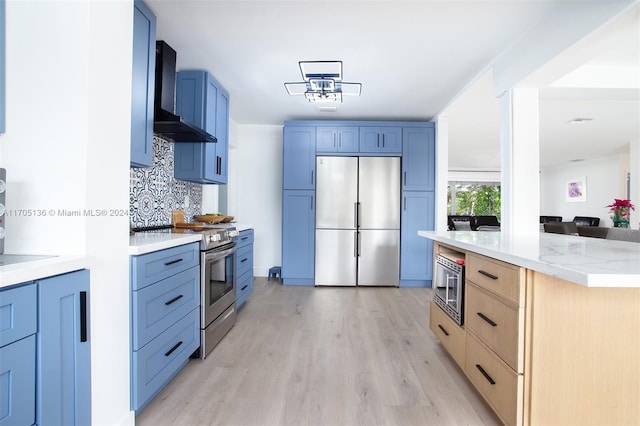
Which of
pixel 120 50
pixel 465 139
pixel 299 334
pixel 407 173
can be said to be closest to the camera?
pixel 120 50

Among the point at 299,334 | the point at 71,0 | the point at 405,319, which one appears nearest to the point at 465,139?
the point at 405,319

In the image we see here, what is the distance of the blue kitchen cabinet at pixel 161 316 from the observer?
1431 mm

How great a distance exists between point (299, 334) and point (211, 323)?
2.44ft

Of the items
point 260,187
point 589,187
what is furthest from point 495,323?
point 589,187

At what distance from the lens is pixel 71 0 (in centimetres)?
116

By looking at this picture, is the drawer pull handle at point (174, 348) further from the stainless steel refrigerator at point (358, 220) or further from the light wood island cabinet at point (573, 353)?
the stainless steel refrigerator at point (358, 220)

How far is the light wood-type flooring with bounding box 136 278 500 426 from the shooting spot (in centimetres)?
152

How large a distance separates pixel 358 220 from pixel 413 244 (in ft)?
2.78

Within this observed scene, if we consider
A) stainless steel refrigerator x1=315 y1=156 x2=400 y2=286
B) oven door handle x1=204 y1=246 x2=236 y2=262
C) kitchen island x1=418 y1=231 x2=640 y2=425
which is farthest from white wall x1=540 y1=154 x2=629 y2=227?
oven door handle x1=204 y1=246 x2=236 y2=262

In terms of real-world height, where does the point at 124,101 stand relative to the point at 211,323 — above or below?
above

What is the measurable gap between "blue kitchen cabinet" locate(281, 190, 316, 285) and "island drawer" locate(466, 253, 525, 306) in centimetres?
257

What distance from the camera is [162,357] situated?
1.63 m

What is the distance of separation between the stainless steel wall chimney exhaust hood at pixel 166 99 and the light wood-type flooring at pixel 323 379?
1709 millimetres

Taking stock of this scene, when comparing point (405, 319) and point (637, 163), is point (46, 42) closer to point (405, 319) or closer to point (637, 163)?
point (405, 319)
